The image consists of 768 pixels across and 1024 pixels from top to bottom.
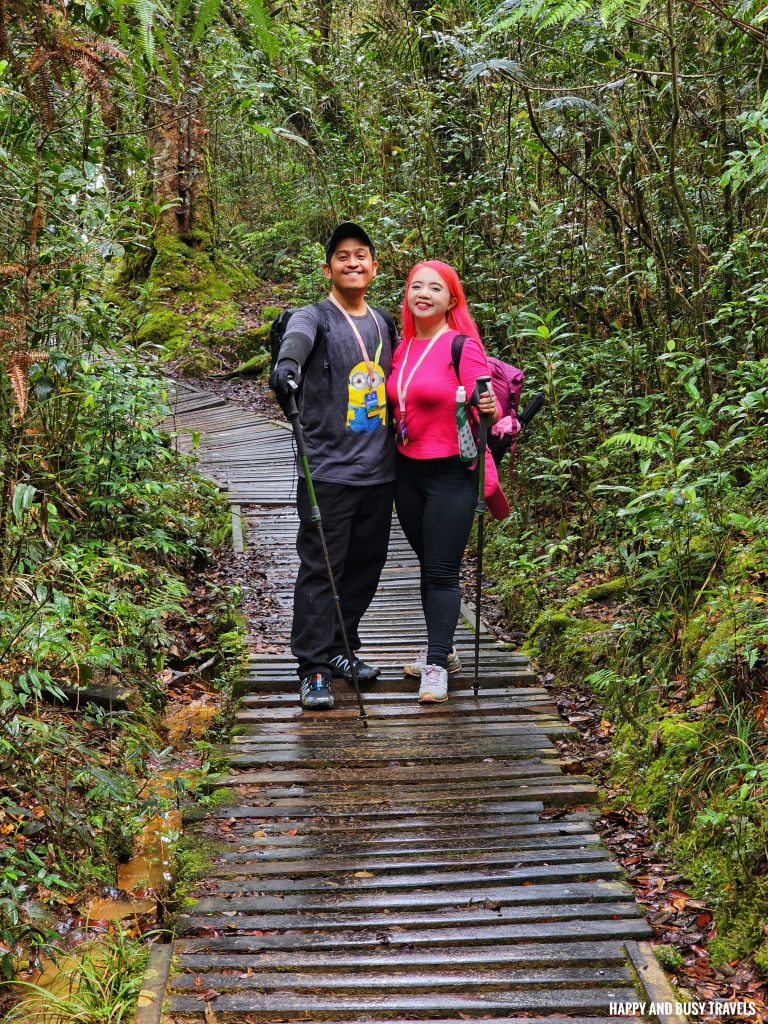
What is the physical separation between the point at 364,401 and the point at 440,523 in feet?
2.45

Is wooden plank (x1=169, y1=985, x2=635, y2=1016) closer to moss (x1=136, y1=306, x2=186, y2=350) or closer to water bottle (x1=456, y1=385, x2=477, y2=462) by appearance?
water bottle (x1=456, y1=385, x2=477, y2=462)

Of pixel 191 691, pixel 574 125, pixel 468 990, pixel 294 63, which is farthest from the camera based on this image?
pixel 294 63

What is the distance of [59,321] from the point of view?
17.0ft

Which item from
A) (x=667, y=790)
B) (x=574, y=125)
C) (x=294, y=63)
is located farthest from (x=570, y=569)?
(x=294, y=63)

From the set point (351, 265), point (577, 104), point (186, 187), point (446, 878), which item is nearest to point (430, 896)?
point (446, 878)

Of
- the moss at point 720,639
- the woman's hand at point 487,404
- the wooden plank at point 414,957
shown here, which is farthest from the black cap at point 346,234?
the wooden plank at point 414,957

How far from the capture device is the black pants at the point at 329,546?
4.75 m

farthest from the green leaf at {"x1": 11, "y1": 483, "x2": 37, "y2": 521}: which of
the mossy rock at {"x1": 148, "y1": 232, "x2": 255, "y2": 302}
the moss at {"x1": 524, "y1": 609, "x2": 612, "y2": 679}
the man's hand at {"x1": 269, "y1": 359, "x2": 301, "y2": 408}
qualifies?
the mossy rock at {"x1": 148, "y1": 232, "x2": 255, "y2": 302}

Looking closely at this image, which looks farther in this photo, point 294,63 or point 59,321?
point 294,63

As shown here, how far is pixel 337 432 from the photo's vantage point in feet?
15.5

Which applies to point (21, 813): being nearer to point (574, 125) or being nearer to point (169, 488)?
point (169, 488)

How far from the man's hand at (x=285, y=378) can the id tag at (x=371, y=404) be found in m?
0.49

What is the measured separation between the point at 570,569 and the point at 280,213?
56.2 ft

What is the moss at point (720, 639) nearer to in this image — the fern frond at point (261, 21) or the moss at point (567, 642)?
the moss at point (567, 642)
